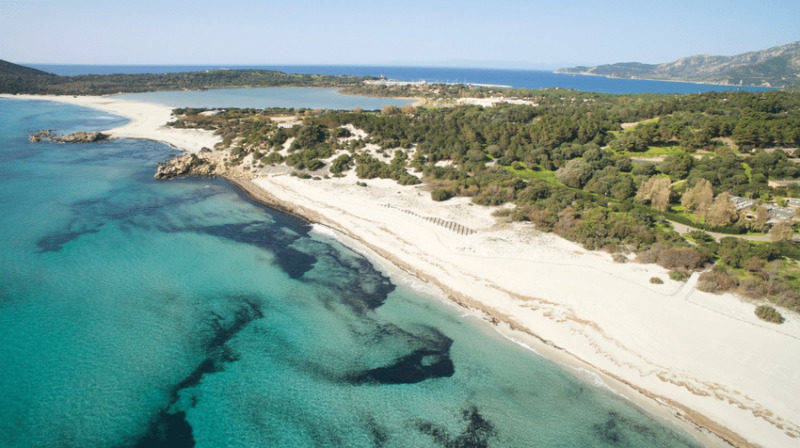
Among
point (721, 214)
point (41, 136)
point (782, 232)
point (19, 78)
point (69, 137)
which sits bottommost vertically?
point (782, 232)

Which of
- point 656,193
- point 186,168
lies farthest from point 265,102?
point 656,193

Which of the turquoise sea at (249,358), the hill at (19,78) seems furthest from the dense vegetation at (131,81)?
the turquoise sea at (249,358)

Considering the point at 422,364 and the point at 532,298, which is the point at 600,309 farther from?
the point at 422,364

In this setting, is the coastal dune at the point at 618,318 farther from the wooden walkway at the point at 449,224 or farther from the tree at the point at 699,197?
the tree at the point at 699,197

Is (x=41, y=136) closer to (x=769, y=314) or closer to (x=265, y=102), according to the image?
(x=265, y=102)

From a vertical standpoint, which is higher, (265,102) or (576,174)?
(265,102)

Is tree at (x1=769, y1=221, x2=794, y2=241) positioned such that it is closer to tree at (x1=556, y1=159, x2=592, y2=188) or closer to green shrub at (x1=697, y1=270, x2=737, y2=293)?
green shrub at (x1=697, y1=270, x2=737, y2=293)

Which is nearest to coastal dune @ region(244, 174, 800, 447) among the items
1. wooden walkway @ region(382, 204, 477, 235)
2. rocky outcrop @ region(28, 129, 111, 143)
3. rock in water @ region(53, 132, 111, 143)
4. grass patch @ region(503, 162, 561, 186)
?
wooden walkway @ region(382, 204, 477, 235)
